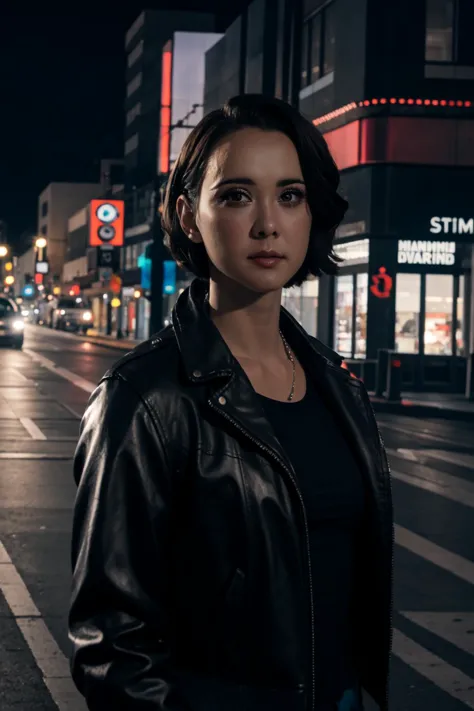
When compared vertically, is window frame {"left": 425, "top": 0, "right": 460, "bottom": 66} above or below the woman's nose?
above

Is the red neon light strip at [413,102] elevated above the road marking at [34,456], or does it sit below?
above

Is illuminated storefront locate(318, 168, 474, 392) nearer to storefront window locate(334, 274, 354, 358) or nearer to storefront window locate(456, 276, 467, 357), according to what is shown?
storefront window locate(456, 276, 467, 357)

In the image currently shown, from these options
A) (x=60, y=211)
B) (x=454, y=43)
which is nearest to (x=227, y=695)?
(x=454, y=43)

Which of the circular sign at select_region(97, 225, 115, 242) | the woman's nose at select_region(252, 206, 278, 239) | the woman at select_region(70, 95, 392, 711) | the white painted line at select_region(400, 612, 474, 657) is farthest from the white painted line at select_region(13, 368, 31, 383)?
the circular sign at select_region(97, 225, 115, 242)

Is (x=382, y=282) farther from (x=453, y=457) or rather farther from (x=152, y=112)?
(x=152, y=112)

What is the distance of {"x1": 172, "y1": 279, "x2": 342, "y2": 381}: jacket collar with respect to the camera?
2578 mm

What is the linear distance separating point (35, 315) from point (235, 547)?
143m

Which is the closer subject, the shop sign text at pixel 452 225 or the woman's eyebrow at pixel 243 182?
the woman's eyebrow at pixel 243 182

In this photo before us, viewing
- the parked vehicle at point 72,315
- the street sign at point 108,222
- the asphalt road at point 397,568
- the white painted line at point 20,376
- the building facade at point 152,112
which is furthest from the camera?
the parked vehicle at point 72,315

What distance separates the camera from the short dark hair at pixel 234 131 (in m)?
2.72

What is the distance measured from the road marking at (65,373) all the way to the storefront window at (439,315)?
886 centimetres

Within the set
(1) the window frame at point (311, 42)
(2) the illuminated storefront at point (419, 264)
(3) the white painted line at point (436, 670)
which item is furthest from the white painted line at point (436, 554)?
(1) the window frame at point (311, 42)

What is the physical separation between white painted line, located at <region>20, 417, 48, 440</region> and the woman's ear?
51.7 ft

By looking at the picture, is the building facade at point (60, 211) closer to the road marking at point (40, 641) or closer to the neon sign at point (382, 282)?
the neon sign at point (382, 282)
